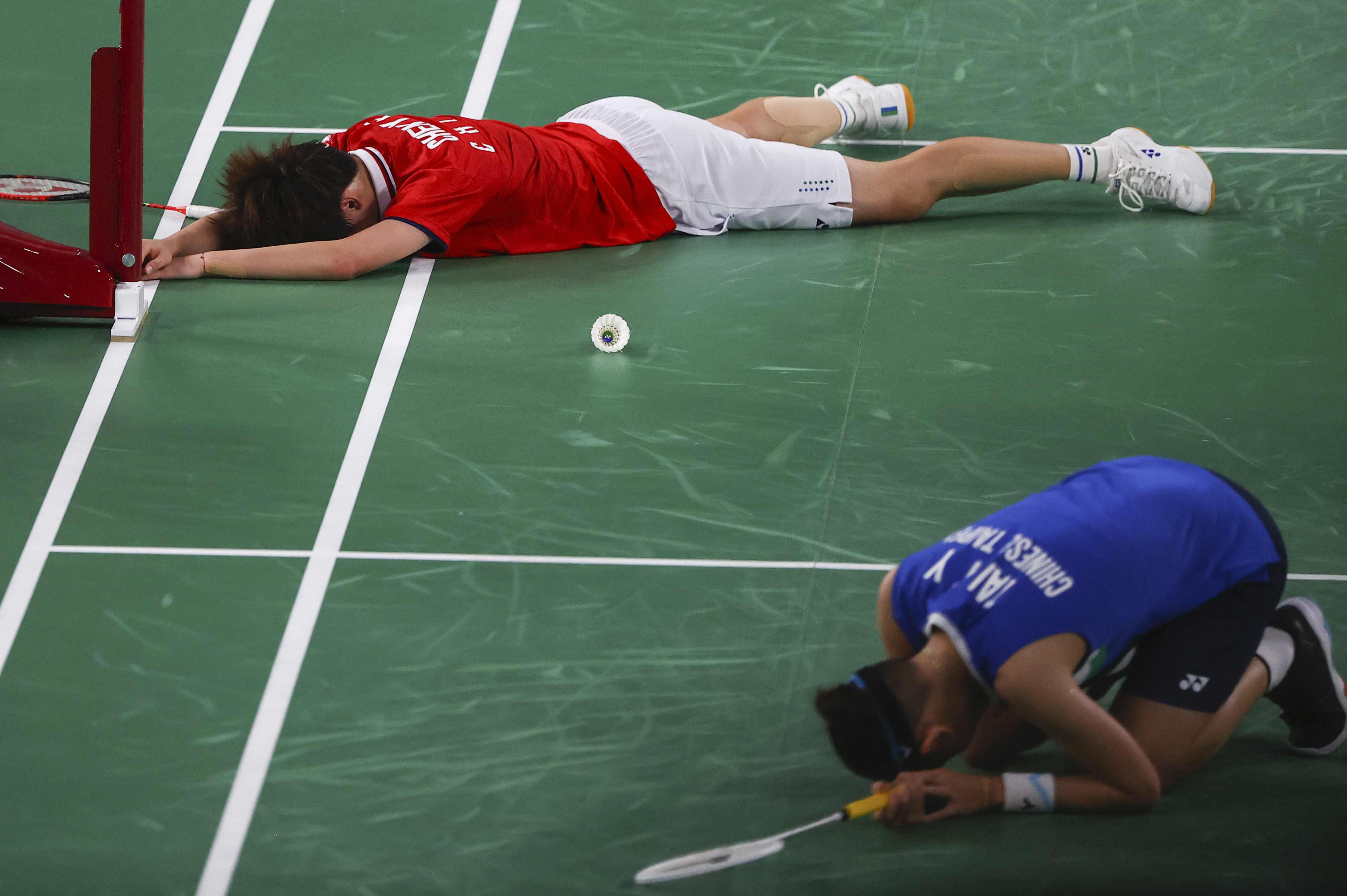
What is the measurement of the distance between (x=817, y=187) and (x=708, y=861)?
3.61 m

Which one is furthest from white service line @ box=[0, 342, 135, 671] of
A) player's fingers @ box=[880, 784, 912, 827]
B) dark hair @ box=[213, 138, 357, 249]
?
player's fingers @ box=[880, 784, 912, 827]

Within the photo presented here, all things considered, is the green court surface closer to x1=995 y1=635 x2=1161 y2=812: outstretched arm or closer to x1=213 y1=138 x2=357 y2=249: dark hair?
x1=995 y1=635 x2=1161 y2=812: outstretched arm

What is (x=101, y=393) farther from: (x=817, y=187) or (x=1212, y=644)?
(x=1212, y=644)

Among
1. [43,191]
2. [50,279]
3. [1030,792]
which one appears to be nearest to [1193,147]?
[1030,792]

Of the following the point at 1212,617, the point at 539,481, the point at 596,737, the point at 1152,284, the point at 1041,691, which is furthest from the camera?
the point at 1152,284

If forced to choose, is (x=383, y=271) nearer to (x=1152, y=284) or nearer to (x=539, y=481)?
(x=539, y=481)

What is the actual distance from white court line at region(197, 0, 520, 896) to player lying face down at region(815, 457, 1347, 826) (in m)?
1.46

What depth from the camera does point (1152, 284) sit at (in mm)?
6742

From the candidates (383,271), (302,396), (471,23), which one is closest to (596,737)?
(302,396)

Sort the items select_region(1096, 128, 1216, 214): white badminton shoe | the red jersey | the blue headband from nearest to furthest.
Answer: the blue headband, the red jersey, select_region(1096, 128, 1216, 214): white badminton shoe

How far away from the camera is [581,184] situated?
22.6 feet

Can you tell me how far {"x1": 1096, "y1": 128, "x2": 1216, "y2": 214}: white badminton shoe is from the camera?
7.14 metres

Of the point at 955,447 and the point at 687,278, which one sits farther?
the point at 687,278

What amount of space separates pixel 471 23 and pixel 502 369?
10.2 feet
